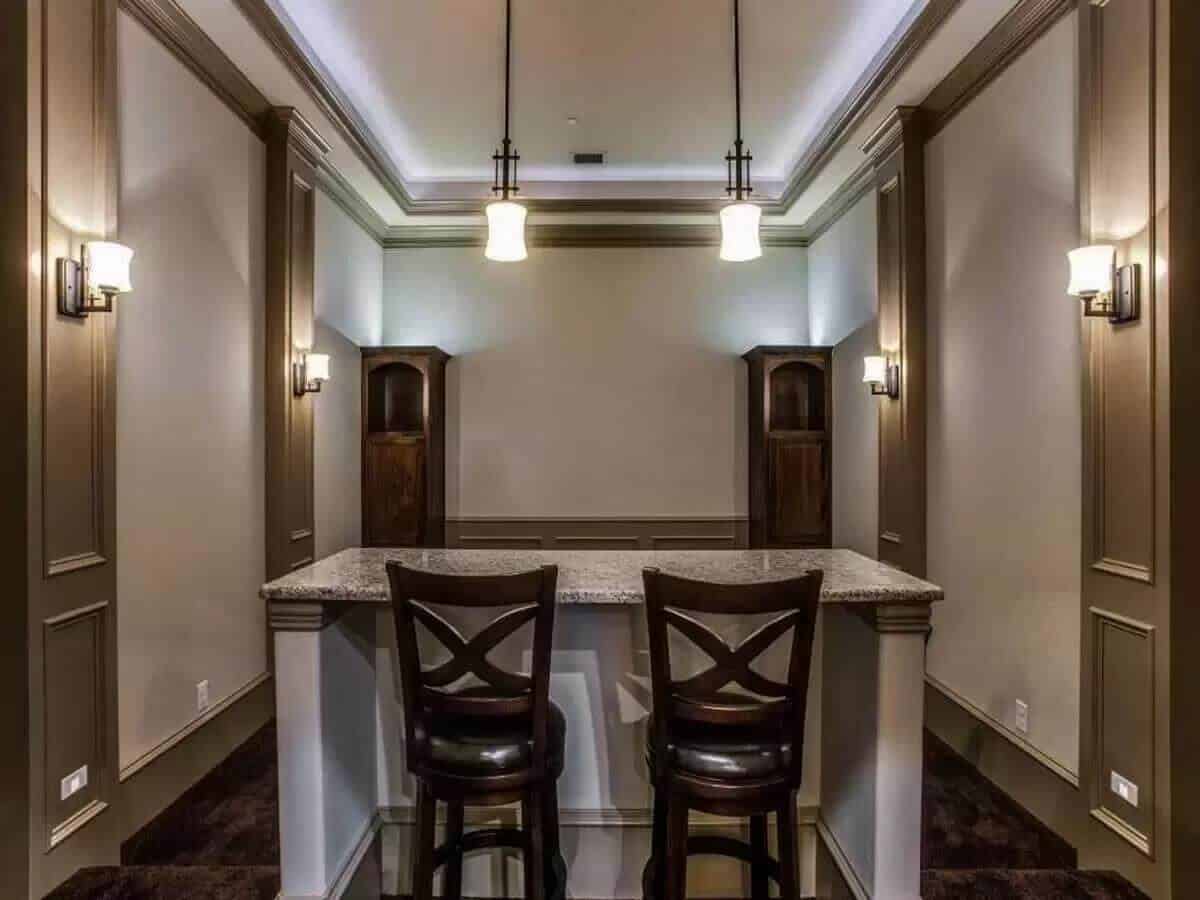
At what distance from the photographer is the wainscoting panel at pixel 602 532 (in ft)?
17.1

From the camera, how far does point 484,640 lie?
1.59 metres

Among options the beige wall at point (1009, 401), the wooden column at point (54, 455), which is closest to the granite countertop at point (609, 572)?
the wooden column at point (54, 455)

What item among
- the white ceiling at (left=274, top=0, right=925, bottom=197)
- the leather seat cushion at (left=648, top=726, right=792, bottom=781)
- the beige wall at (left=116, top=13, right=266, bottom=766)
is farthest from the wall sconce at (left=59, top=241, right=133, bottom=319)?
the leather seat cushion at (left=648, top=726, right=792, bottom=781)

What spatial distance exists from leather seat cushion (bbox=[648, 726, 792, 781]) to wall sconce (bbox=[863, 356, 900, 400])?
8.10 feet

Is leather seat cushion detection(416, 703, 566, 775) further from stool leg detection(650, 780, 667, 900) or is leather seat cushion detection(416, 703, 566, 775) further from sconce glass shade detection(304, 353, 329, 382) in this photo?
sconce glass shade detection(304, 353, 329, 382)

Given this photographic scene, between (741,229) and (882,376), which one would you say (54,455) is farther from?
(882,376)

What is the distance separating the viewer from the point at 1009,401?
276 cm

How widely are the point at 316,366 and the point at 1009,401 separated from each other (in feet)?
11.0

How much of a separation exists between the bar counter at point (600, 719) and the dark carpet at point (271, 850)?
0.38m

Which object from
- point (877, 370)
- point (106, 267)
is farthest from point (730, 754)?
point (877, 370)

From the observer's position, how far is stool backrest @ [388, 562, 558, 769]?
60.9 inches

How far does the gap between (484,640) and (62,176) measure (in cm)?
194

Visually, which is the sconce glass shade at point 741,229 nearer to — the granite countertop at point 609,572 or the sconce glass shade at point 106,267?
the granite countertop at point 609,572

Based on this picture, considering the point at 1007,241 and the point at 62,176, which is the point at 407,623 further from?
the point at 1007,241
